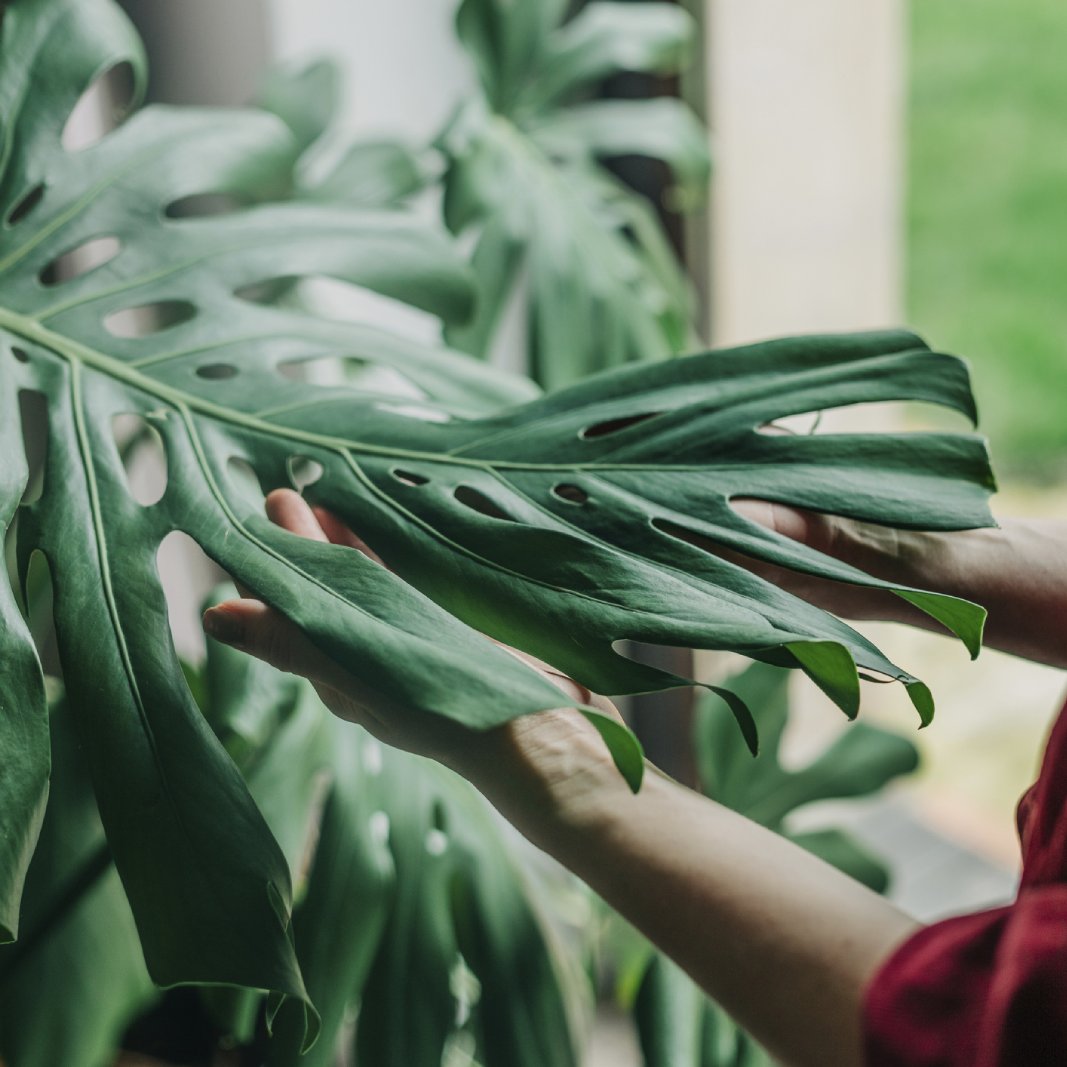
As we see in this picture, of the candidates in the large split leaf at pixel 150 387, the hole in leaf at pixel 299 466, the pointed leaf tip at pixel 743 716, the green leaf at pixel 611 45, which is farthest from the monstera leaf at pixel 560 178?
the pointed leaf tip at pixel 743 716

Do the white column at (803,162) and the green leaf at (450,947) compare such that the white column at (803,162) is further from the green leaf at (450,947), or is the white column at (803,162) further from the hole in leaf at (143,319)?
the green leaf at (450,947)

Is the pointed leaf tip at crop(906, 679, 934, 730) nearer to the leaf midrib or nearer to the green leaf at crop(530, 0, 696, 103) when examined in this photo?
the leaf midrib

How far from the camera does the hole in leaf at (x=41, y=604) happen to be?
80cm

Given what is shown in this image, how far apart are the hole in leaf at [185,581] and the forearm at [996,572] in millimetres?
829

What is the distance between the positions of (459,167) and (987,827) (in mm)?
1289

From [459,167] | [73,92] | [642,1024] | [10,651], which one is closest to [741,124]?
[459,167]

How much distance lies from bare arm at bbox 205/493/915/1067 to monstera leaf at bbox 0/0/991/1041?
34 millimetres

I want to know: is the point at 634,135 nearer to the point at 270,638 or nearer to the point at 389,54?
the point at 389,54

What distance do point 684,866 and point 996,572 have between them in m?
0.27

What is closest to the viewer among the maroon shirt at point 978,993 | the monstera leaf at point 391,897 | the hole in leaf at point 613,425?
the maroon shirt at point 978,993

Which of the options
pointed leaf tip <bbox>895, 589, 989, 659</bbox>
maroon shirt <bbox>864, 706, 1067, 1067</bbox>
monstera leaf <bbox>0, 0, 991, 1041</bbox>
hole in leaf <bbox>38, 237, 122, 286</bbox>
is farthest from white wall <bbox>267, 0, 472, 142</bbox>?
maroon shirt <bbox>864, 706, 1067, 1067</bbox>

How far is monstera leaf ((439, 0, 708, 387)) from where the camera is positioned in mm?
941

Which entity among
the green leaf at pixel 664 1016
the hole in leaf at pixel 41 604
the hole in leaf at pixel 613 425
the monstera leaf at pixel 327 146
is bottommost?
the green leaf at pixel 664 1016

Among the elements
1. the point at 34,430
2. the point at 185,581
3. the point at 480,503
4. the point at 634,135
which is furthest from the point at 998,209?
the point at 480,503
